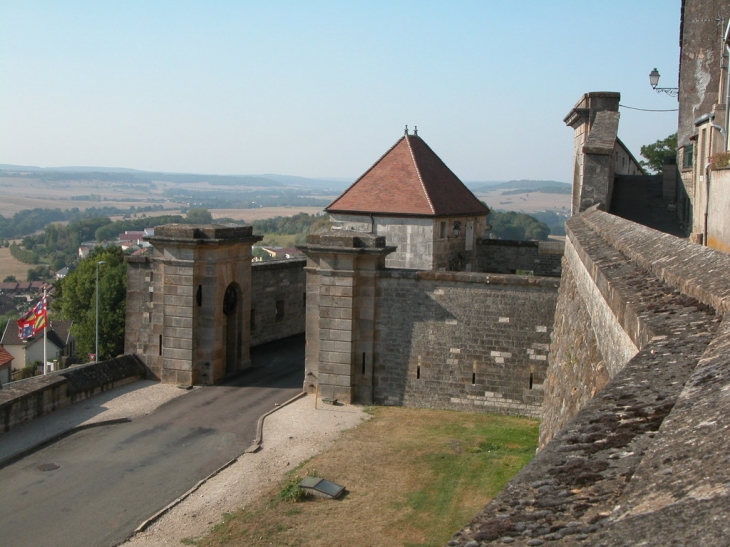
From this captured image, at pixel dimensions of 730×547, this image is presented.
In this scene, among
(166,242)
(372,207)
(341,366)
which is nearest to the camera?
(341,366)

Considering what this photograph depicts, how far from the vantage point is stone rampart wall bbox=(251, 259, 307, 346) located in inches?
896

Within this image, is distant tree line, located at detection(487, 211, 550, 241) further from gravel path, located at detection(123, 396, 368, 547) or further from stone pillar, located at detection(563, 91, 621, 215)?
gravel path, located at detection(123, 396, 368, 547)

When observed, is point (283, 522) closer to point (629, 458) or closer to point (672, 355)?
point (672, 355)

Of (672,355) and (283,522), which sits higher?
(672,355)

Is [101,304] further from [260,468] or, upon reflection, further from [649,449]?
[649,449]

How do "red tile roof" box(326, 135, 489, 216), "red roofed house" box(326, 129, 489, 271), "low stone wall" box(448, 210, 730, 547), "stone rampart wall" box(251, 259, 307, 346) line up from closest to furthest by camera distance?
"low stone wall" box(448, 210, 730, 547) < "stone rampart wall" box(251, 259, 307, 346) < "red roofed house" box(326, 129, 489, 271) < "red tile roof" box(326, 135, 489, 216)

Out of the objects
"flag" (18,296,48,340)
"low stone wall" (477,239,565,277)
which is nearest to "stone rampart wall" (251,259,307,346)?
"flag" (18,296,48,340)

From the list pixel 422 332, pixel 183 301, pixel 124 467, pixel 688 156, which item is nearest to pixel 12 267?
pixel 183 301

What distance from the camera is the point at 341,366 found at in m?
17.9

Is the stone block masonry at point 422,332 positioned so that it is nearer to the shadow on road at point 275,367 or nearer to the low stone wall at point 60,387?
the shadow on road at point 275,367

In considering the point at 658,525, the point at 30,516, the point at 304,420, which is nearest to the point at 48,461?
the point at 30,516

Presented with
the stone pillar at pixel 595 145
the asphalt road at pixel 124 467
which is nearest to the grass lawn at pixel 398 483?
the asphalt road at pixel 124 467

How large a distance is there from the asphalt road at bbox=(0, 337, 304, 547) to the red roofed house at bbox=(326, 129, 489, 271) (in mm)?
6968

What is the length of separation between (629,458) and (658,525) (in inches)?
40.5
